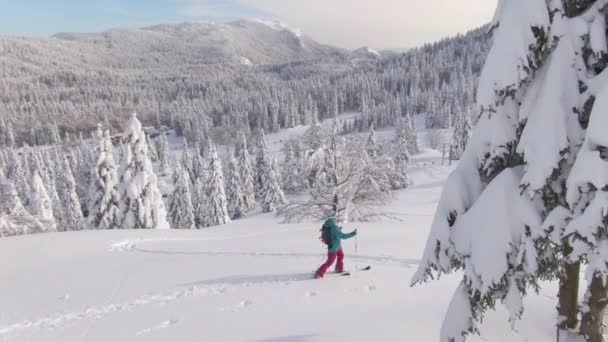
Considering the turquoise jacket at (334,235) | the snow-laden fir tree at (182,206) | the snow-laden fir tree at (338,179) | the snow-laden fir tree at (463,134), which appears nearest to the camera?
the turquoise jacket at (334,235)

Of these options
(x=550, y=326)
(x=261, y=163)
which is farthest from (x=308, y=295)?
(x=261, y=163)

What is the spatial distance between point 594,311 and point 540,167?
208cm

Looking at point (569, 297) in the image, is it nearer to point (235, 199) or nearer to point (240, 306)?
point (240, 306)

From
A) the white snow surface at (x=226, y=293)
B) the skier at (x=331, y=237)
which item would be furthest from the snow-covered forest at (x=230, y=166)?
the skier at (x=331, y=237)

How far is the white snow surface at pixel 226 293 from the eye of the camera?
8.09 m

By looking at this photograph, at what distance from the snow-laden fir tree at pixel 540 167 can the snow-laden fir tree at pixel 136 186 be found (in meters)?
27.4

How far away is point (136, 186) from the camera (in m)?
29.0

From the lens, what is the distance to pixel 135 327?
30.8ft

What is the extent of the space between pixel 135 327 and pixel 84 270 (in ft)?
21.0

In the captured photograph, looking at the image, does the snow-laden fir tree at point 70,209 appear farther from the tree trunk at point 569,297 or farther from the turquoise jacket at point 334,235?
the tree trunk at point 569,297

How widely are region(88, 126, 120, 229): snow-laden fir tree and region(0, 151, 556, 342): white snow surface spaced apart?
1185cm

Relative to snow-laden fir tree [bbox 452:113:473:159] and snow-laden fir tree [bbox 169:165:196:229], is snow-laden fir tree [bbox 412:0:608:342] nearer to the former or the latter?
snow-laden fir tree [bbox 169:165:196:229]

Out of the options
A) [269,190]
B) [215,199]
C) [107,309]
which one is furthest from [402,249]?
[269,190]

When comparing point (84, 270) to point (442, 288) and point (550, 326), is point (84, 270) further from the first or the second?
point (550, 326)
